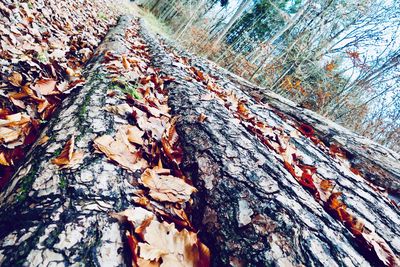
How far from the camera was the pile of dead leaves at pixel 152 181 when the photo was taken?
0.79 metres

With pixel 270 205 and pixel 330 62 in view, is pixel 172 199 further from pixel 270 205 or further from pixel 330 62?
Answer: pixel 330 62

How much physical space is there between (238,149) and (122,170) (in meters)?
0.62

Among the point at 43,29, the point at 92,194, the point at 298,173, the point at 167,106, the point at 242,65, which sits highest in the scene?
the point at 242,65

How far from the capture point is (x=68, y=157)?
98 cm

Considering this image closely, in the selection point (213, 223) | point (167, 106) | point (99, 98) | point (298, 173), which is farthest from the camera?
point (167, 106)

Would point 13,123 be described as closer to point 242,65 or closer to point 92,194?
point 92,194

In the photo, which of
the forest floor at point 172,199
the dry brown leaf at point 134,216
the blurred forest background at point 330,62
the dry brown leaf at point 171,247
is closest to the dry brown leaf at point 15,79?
the forest floor at point 172,199

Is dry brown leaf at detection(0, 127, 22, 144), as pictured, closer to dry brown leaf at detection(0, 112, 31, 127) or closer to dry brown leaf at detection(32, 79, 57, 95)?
dry brown leaf at detection(0, 112, 31, 127)

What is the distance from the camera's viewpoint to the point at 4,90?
143 cm

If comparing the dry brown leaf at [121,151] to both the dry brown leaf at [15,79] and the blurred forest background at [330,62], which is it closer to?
the dry brown leaf at [15,79]

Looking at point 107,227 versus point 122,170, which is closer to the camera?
point 107,227

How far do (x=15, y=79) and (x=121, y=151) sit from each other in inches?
40.0

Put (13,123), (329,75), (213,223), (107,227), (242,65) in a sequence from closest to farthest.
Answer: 1. (107,227)
2. (213,223)
3. (13,123)
4. (242,65)
5. (329,75)

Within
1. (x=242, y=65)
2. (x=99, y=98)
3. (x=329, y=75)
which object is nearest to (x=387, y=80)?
(x=329, y=75)
